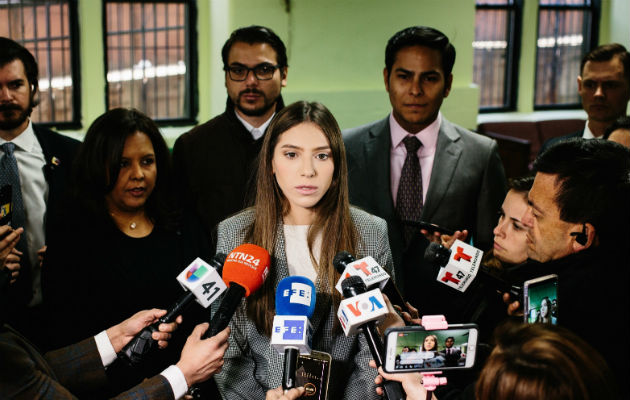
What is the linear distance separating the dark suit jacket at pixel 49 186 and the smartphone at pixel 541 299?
1593mm

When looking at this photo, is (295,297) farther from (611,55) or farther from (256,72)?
(611,55)

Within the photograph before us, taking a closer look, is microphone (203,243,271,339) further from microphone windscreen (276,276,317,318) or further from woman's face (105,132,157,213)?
woman's face (105,132,157,213)

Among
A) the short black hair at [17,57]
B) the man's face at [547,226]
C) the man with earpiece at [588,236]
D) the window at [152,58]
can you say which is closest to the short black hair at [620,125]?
the man with earpiece at [588,236]

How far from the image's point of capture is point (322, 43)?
512cm

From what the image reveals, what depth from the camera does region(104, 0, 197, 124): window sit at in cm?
512

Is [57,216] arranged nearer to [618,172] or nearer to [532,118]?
[618,172]

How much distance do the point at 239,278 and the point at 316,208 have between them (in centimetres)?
38

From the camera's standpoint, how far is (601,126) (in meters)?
3.14

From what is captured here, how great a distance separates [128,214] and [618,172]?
1.59 meters

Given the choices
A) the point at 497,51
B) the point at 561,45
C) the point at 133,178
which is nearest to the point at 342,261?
the point at 133,178

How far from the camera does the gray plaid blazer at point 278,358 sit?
1.70 metres

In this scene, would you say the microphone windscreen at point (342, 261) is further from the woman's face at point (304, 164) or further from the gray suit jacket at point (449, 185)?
the gray suit jacket at point (449, 185)

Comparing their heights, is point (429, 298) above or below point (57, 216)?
below

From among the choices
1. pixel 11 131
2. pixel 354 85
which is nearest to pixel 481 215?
pixel 11 131
